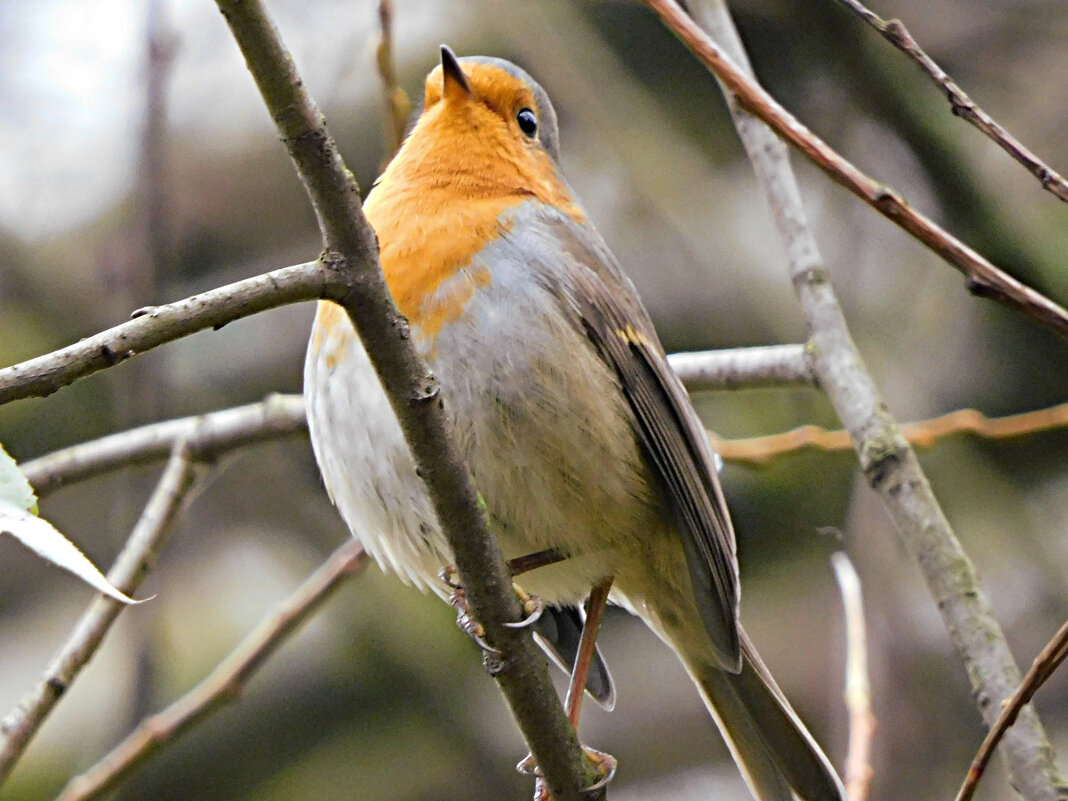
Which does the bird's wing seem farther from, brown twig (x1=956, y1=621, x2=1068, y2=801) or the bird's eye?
brown twig (x1=956, y1=621, x2=1068, y2=801)

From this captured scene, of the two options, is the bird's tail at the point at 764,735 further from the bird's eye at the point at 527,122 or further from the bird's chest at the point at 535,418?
the bird's eye at the point at 527,122

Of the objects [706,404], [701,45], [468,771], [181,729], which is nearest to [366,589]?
[468,771]

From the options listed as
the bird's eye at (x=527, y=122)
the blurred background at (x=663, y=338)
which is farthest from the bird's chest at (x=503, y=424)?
the blurred background at (x=663, y=338)

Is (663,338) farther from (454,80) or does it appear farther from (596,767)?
(596,767)

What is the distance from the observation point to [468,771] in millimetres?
4531

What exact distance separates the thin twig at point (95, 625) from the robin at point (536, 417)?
47 cm

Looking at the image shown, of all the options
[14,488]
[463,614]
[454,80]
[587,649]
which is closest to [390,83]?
[454,80]

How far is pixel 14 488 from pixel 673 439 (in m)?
1.74

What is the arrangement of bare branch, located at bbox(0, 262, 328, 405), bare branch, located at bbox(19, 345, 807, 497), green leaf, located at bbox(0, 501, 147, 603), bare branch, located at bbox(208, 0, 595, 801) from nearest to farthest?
1. green leaf, located at bbox(0, 501, 147, 603)
2. bare branch, located at bbox(0, 262, 328, 405)
3. bare branch, located at bbox(208, 0, 595, 801)
4. bare branch, located at bbox(19, 345, 807, 497)

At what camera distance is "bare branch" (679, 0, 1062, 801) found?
1974 mm

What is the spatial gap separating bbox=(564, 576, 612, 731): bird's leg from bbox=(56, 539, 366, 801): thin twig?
621 millimetres

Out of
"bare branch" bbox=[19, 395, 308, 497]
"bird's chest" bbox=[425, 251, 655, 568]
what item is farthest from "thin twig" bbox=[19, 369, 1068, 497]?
"bird's chest" bbox=[425, 251, 655, 568]

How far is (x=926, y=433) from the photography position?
279 cm

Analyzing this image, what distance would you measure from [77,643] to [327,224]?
1.34 meters
